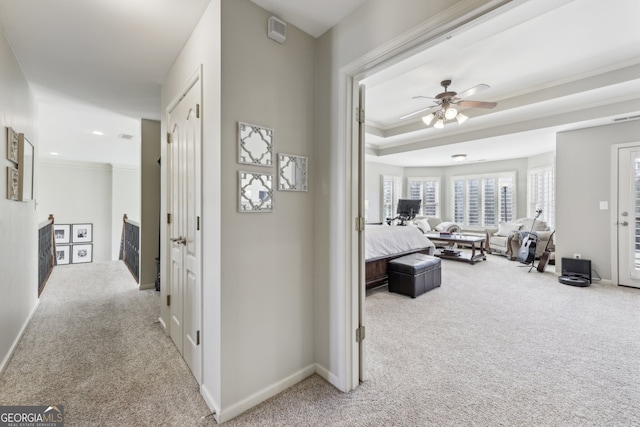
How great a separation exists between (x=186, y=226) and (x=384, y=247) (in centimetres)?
275

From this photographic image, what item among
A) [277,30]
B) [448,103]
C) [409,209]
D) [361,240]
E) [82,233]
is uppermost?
[448,103]

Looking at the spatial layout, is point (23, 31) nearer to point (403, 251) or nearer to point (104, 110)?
point (104, 110)

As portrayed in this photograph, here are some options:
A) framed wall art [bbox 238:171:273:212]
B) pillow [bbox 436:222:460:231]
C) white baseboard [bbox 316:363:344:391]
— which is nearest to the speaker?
pillow [bbox 436:222:460:231]

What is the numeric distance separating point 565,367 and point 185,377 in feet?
9.27

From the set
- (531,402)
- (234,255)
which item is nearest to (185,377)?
(234,255)

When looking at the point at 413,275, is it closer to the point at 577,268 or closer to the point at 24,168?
the point at 577,268

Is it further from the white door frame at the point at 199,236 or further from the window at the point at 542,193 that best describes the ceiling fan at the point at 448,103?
the window at the point at 542,193

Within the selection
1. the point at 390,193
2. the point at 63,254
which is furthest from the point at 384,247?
the point at 63,254

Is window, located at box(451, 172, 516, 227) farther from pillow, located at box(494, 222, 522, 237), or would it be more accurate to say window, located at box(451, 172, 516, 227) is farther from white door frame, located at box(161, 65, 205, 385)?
white door frame, located at box(161, 65, 205, 385)

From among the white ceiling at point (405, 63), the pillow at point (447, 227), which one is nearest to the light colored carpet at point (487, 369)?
the white ceiling at point (405, 63)

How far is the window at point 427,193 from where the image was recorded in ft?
29.7

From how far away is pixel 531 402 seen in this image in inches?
67.5

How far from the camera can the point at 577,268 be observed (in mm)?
4438

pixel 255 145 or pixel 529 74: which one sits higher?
pixel 529 74
